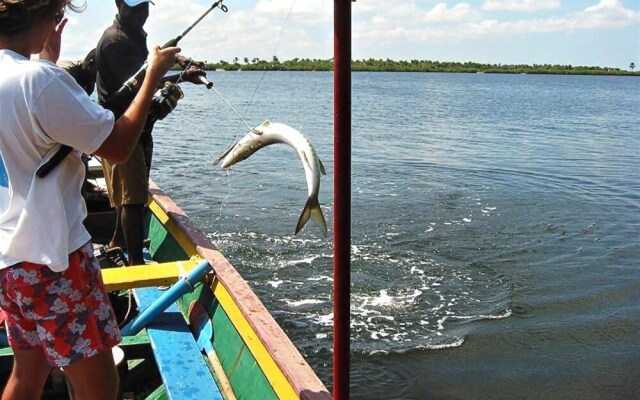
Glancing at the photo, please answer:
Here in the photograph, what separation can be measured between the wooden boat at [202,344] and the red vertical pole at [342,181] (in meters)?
0.39

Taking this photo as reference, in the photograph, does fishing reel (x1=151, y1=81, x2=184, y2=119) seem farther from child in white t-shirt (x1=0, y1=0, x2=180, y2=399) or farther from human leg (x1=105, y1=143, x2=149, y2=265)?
child in white t-shirt (x1=0, y1=0, x2=180, y2=399)

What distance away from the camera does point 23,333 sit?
2387 mm

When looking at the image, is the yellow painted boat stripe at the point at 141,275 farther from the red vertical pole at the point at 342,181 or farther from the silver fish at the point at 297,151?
the red vertical pole at the point at 342,181

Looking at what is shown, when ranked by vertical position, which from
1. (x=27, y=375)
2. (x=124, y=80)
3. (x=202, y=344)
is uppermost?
(x=124, y=80)

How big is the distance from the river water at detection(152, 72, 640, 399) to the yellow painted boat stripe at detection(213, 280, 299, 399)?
2388 millimetres

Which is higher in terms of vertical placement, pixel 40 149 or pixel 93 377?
pixel 40 149

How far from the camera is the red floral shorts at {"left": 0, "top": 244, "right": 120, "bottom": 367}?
2248 millimetres

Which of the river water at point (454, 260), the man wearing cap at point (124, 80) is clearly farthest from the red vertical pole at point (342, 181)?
the river water at point (454, 260)

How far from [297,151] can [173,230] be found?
2673 millimetres

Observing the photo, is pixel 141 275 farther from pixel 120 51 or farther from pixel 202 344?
pixel 120 51

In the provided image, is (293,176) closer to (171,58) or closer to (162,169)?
(162,169)

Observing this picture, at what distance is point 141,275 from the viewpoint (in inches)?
164

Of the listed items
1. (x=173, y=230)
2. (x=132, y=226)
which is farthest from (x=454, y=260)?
(x=132, y=226)

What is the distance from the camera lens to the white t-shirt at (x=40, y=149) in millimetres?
2053
